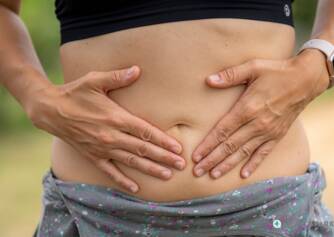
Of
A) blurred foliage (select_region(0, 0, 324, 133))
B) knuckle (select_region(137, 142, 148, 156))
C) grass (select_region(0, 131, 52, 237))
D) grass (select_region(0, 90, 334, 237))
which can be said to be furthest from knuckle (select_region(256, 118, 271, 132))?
blurred foliage (select_region(0, 0, 324, 133))

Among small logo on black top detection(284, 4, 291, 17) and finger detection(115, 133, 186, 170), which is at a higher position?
small logo on black top detection(284, 4, 291, 17)

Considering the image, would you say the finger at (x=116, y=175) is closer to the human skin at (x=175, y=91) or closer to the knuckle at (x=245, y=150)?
the human skin at (x=175, y=91)

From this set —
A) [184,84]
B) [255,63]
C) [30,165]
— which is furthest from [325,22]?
[30,165]

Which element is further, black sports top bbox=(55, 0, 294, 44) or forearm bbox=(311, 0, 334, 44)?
forearm bbox=(311, 0, 334, 44)

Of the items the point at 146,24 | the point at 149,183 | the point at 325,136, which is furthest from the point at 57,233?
the point at 325,136

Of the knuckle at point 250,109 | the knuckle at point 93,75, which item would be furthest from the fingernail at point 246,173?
the knuckle at point 93,75

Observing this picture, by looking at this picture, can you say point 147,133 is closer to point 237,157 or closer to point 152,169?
point 152,169

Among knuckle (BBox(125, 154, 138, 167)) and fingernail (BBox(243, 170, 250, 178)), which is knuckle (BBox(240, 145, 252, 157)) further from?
knuckle (BBox(125, 154, 138, 167))

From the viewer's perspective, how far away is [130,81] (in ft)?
4.75

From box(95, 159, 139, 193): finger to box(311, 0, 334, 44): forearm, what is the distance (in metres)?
0.49

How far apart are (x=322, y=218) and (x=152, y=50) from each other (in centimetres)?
47

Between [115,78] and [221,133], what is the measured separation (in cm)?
22

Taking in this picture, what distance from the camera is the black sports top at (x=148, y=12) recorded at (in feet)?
4.78

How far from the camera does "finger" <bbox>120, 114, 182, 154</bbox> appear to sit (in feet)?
4.69
